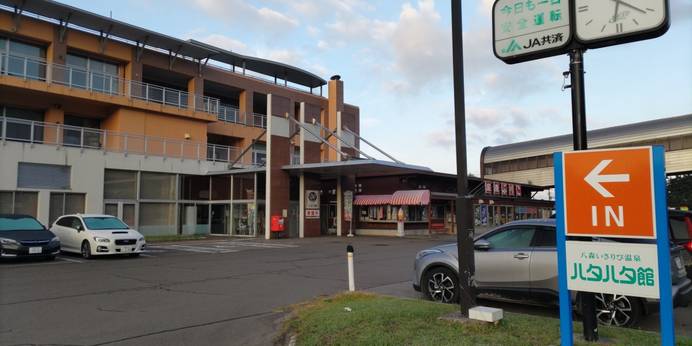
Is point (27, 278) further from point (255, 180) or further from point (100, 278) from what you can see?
point (255, 180)

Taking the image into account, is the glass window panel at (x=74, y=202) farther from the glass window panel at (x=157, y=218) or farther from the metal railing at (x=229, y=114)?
the metal railing at (x=229, y=114)

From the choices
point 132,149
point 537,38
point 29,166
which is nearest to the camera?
point 537,38

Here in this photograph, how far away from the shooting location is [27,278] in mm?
12766

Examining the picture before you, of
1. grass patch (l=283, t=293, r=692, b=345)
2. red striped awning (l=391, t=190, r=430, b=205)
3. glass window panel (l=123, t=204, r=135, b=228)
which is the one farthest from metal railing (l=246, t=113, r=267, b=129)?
grass patch (l=283, t=293, r=692, b=345)

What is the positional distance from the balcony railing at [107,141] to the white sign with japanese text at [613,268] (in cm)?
2752

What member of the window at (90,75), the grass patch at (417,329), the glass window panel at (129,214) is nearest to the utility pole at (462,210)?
the grass patch at (417,329)

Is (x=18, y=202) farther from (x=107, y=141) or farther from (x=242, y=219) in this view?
(x=242, y=219)

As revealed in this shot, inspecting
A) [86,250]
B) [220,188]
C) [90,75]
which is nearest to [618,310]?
[86,250]

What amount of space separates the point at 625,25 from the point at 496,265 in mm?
4370

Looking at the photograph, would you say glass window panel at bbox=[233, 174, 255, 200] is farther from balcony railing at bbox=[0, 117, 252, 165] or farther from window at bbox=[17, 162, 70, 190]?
window at bbox=[17, 162, 70, 190]

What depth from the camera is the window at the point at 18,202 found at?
2539cm

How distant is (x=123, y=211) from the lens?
2988 cm

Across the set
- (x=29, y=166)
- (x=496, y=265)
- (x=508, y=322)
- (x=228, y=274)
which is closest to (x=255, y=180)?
(x=29, y=166)

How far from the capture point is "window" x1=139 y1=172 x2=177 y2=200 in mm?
30797
